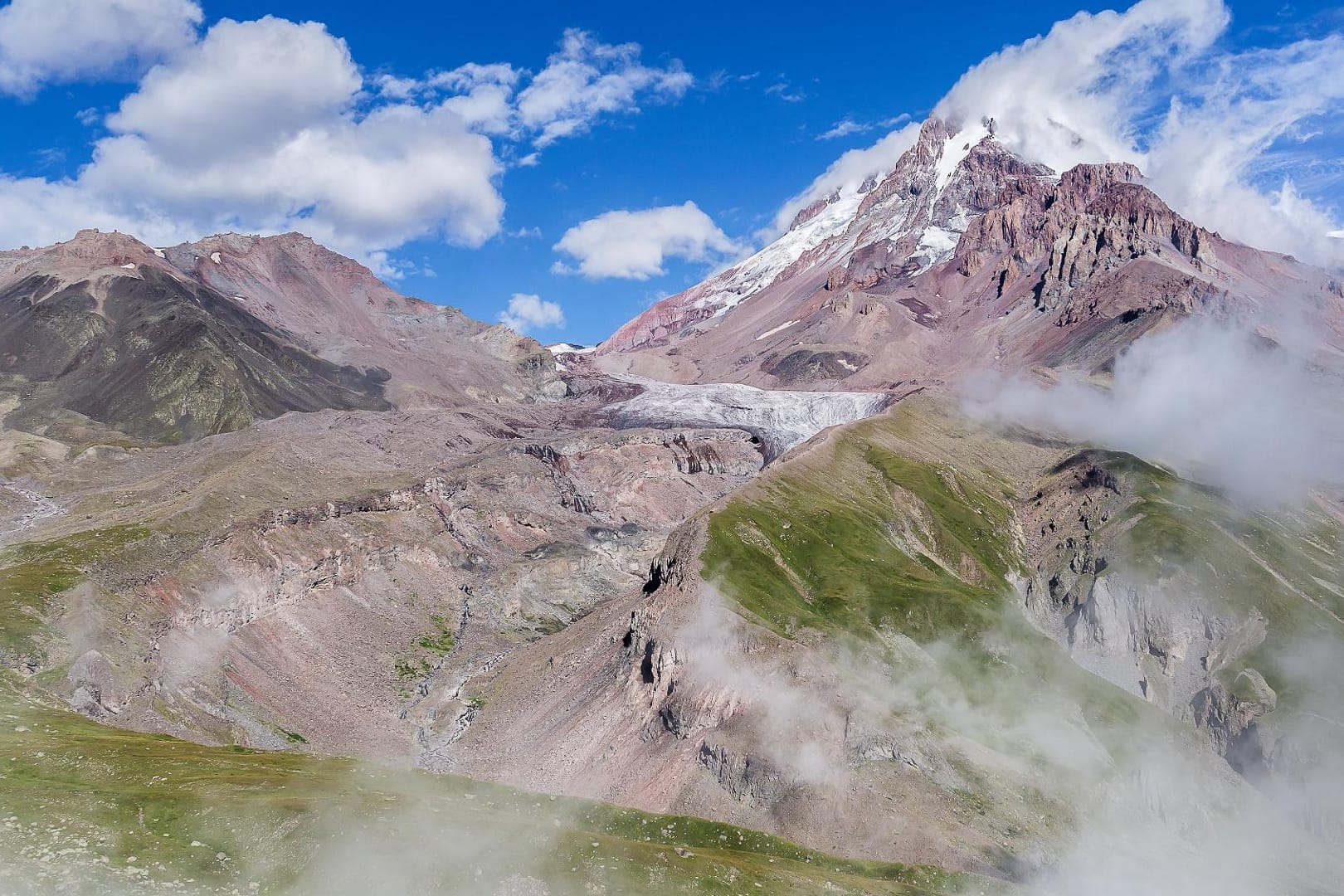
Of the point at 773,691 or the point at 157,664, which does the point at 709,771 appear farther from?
the point at 157,664

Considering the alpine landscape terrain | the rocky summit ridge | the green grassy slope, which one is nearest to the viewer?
the green grassy slope

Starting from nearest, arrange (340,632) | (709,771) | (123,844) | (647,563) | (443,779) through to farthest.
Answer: (123,844)
(443,779)
(709,771)
(340,632)
(647,563)

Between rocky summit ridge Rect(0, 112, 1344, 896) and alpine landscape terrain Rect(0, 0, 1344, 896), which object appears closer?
alpine landscape terrain Rect(0, 0, 1344, 896)

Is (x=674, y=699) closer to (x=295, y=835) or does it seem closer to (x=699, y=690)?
(x=699, y=690)

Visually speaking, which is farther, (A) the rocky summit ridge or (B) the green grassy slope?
(A) the rocky summit ridge

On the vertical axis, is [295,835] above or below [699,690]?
below

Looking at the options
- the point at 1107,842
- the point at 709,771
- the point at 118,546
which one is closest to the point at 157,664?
the point at 118,546

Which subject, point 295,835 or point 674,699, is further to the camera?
point 674,699

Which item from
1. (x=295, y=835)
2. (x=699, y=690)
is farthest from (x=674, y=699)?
(x=295, y=835)

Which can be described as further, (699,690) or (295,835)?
(699,690)

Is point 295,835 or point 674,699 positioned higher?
point 674,699

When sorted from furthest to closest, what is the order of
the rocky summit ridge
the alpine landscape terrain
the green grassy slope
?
the rocky summit ridge < the alpine landscape terrain < the green grassy slope
